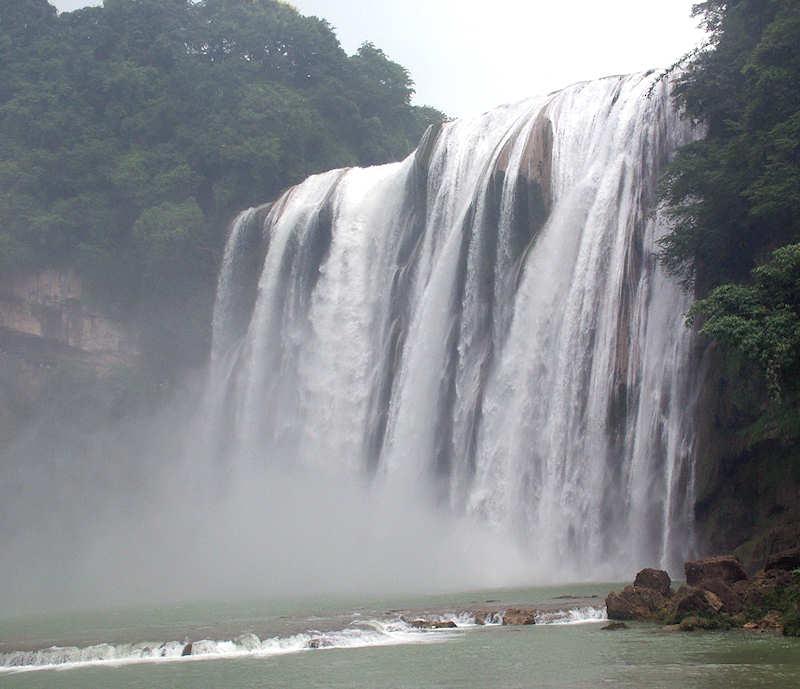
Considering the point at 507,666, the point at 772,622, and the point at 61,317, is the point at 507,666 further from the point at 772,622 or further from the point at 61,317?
the point at 61,317

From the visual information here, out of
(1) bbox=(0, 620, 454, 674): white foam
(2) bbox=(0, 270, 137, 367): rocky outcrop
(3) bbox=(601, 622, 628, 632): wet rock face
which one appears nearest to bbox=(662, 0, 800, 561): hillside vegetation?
(3) bbox=(601, 622, 628, 632): wet rock face

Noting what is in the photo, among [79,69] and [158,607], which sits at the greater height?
[79,69]

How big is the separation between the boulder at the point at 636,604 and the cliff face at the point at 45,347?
32.6m

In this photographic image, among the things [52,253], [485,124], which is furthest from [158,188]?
[485,124]

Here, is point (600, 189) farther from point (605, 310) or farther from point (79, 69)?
point (79, 69)

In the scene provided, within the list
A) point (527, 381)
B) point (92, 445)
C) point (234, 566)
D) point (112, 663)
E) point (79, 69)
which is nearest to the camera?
point (112, 663)

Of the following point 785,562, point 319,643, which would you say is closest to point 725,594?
point 785,562

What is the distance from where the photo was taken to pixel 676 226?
25.8m

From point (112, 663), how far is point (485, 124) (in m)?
24.0

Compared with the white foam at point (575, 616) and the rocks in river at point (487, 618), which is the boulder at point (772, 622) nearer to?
the white foam at point (575, 616)

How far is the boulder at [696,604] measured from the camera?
17.1 meters

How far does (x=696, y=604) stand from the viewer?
17219 mm

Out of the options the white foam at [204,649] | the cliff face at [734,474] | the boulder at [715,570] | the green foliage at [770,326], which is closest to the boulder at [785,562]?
the boulder at [715,570]

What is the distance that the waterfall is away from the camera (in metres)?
26.3
